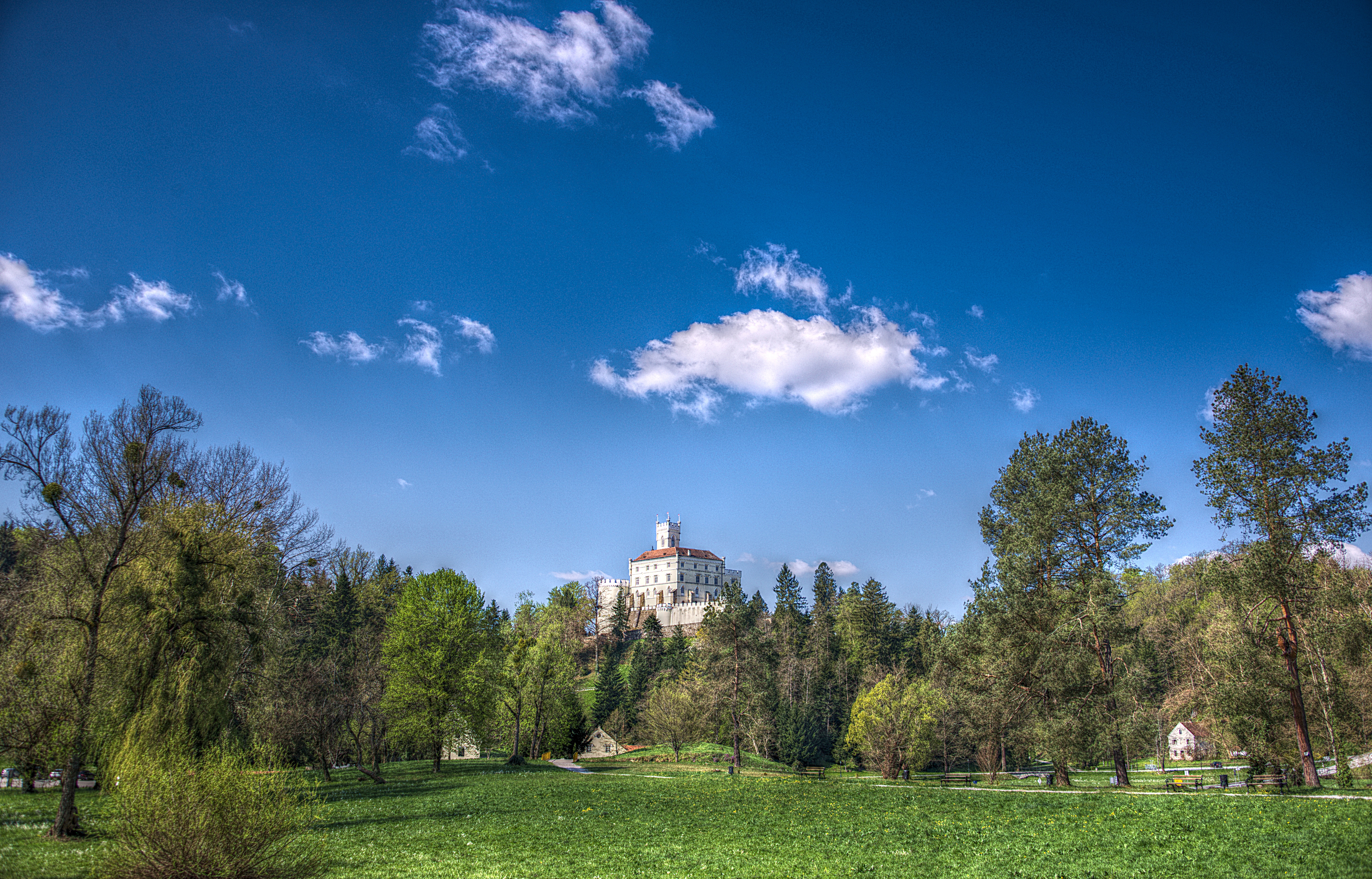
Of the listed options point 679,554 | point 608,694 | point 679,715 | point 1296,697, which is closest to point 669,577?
point 679,554

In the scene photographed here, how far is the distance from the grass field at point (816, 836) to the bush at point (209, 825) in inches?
48.9

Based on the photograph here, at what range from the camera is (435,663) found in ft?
141

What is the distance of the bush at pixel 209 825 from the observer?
10125 millimetres

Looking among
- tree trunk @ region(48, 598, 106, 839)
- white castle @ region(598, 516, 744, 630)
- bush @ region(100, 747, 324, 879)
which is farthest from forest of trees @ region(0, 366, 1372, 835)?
white castle @ region(598, 516, 744, 630)

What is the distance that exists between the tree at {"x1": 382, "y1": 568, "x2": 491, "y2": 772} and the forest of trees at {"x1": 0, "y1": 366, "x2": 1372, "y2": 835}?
168 millimetres

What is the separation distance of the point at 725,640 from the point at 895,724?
1296 centimetres

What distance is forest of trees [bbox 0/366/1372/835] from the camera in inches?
768

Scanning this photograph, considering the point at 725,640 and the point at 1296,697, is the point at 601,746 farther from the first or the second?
the point at 1296,697

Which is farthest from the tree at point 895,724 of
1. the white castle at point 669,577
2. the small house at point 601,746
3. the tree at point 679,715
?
the white castle at point 669,577

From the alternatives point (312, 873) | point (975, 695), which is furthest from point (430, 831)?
point (975, 695)

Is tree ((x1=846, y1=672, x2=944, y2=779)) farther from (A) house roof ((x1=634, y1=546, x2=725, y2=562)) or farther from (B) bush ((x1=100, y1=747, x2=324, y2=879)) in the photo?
(A) house roof ((x1=634, y1=546, x2=725, y2=562))

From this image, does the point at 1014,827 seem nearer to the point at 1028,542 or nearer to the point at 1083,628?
the point at 1083,628

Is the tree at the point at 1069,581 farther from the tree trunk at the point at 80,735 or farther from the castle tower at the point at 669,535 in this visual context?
the castle tower at the point at 669,535

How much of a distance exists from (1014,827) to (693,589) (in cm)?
16370
